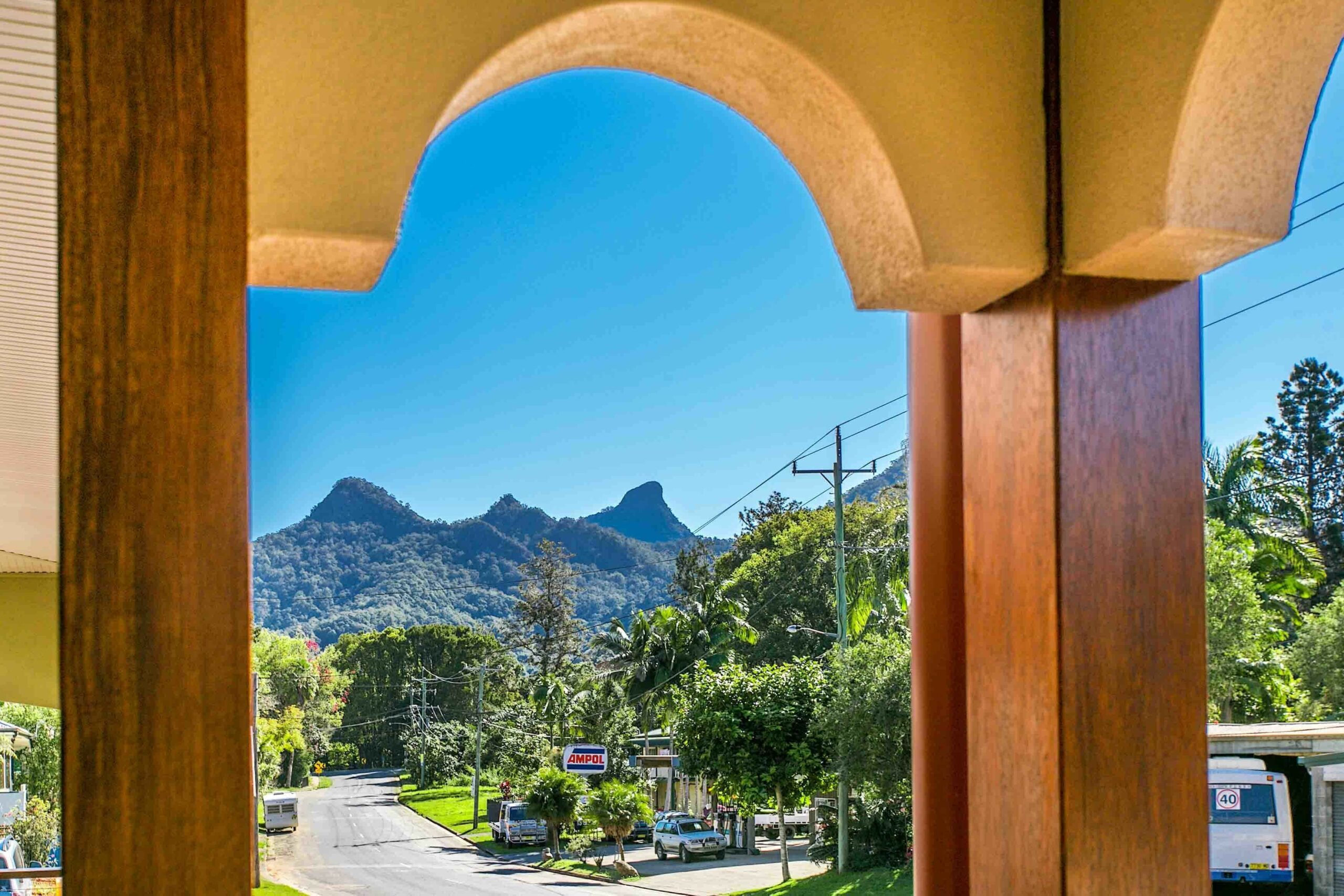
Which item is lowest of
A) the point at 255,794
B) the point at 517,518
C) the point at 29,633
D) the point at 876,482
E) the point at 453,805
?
the point at 453,805

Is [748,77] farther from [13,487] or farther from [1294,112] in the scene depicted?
[13,487]

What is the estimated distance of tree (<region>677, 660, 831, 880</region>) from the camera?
51.1 ft

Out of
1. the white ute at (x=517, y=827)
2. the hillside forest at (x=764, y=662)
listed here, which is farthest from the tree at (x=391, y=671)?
the white ute at (x=517, y=827)

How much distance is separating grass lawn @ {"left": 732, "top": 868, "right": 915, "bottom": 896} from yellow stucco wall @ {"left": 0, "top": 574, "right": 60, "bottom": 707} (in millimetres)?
9974

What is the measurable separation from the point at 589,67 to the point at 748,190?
9074 cm

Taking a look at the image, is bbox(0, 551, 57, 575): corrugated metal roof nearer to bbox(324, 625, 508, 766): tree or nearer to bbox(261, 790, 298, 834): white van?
bbox(261, 790, 298, 834): white van

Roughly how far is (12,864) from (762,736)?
9.38m

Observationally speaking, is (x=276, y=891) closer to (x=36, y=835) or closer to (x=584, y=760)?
(x=36, y=835)

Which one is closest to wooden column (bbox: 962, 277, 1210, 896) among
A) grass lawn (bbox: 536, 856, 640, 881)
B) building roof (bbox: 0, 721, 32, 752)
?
building roof (bbox: 0, 721, 32, 752)

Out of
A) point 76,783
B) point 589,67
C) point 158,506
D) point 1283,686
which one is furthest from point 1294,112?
point 1283,686

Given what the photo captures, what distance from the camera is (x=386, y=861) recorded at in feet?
85.7

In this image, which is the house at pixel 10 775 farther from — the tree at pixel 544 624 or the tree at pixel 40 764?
the tree at pixel 544 624

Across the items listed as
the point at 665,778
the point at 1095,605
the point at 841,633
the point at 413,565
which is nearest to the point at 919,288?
the point at 1095,605

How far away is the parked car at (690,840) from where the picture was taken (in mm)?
20047
